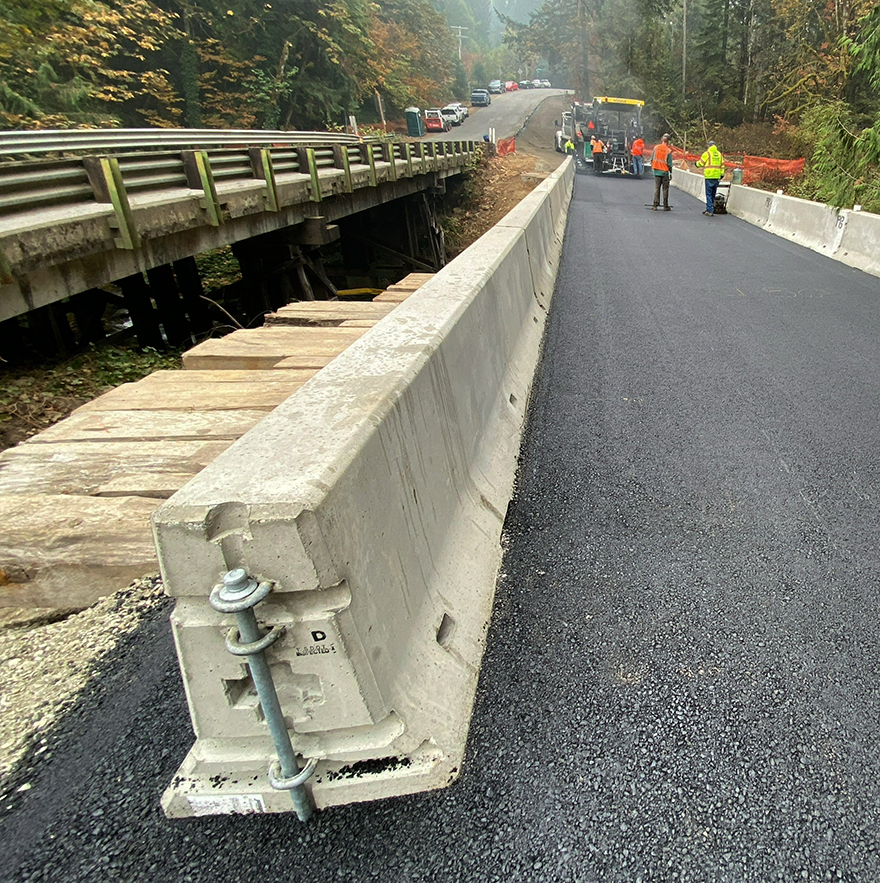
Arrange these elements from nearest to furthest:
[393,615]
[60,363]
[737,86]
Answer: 1. [393,615]
2. [60,363]
3. [737,86]

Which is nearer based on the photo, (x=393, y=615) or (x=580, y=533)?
(x=393, y=615)

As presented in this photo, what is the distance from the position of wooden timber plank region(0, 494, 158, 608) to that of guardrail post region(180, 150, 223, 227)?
19.8ft

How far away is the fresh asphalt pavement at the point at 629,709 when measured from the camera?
1.54m

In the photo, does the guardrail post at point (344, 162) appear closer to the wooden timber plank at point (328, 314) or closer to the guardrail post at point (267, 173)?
the guardrail post at point (267, 173)

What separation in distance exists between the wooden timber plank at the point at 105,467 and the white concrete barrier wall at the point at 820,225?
9.38 m

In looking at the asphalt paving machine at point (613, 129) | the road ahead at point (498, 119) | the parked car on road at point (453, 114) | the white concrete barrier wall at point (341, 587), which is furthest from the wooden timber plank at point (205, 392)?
the parked car on road at point (453, 114)

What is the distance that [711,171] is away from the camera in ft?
50.2

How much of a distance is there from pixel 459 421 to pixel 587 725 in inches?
55.7

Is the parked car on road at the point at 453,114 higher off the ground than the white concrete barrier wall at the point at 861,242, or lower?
higher

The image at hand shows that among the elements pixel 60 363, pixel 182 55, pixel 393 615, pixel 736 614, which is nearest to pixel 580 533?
pixel 736 614

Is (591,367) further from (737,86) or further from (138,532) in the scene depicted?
(737,86)

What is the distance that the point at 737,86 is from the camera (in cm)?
4822

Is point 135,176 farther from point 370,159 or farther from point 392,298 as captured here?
point 370,159

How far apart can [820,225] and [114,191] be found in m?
10.9
